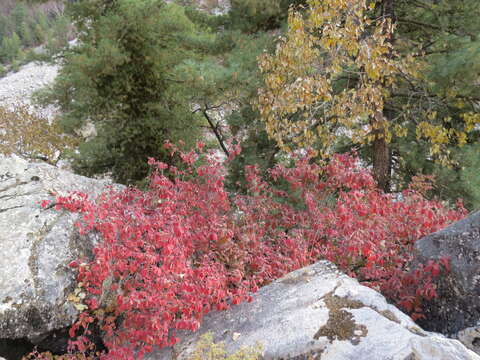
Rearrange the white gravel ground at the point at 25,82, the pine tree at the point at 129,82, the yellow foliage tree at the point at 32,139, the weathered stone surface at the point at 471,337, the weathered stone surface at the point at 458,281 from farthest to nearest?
the white gravel ground at the point at 25,82 < the yellow foliage tree at the point at 32,139 < the pine tree at the point at 129,82 < the weathered stone surface at the point at 458,281 < the weathered stone surface at the point at 471,337

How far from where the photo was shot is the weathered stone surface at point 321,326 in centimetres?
241

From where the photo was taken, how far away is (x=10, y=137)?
1280cm

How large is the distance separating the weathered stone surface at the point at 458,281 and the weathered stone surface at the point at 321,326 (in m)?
0.72

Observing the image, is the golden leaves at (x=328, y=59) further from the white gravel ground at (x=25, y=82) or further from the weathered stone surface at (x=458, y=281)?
the white gravel ground at (x=25, y=82)

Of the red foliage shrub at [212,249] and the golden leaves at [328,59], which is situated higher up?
the golden leaves at [328,59]

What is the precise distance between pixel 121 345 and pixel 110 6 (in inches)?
266

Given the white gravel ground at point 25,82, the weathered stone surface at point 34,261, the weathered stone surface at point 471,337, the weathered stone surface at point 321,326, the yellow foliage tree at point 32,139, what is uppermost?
the weathered stone surface at point 34,261

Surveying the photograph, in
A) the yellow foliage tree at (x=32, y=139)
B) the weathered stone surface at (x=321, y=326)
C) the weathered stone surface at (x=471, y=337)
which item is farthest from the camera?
the yellow foliage tree at (x=32, y=139)

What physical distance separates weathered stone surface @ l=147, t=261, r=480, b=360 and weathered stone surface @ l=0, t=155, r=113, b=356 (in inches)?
39.8

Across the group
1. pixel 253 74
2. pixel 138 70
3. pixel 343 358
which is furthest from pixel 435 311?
pixel 138 70

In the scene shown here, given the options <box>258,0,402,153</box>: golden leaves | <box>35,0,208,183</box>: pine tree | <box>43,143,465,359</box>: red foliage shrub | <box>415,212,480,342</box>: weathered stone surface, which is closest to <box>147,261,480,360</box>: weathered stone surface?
<box>43,143,465,359</box>: red foliage shrub

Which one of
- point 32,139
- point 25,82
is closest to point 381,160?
point 32,139

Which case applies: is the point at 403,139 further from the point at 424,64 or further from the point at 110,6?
the point at 110,6

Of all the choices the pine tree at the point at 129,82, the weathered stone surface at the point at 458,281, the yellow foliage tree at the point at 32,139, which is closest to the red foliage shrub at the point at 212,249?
the weathered stone surface at the point at 458,281
